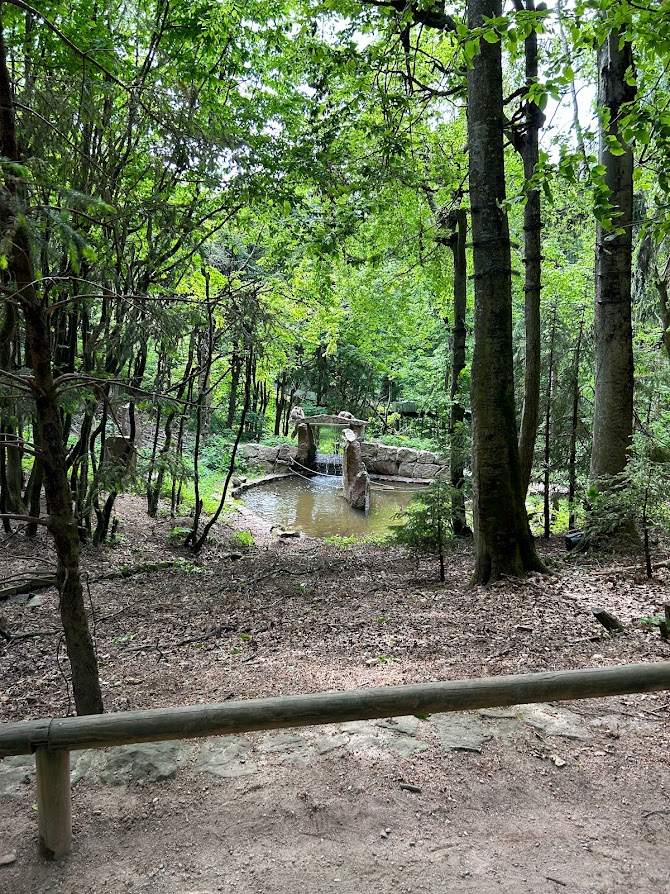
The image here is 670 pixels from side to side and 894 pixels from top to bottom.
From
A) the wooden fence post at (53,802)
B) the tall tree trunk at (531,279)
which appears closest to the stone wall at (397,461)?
the tall tree trunk at (531,279)

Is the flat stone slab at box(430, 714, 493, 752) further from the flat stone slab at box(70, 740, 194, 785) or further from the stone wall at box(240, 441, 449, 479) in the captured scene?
the stone wall at box(240, 441, 449, 479)

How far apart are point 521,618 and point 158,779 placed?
3.56 meters

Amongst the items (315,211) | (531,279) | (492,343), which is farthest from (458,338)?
(492,343)

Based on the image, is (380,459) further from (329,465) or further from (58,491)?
(58,491)

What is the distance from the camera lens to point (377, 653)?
4883mm

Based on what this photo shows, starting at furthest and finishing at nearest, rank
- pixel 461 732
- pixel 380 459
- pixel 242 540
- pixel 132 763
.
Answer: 1. pixel 380 459
2. pixel 242 540
3. pixel 461 732
4. pixel 132 763

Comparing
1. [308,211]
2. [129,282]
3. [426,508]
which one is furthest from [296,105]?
[426,508]

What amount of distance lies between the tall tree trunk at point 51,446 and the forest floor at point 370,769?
143 millimetres

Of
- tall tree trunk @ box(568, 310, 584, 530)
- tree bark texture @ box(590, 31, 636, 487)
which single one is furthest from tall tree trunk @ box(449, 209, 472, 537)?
tree bark texture @ box(590, 31, 636, 487)

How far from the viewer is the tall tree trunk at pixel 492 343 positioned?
19.5 ft

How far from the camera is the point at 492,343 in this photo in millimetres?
6078

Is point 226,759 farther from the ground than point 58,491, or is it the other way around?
point 58,491

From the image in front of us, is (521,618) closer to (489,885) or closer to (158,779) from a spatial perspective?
(489,885)

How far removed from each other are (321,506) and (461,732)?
1500 cm
